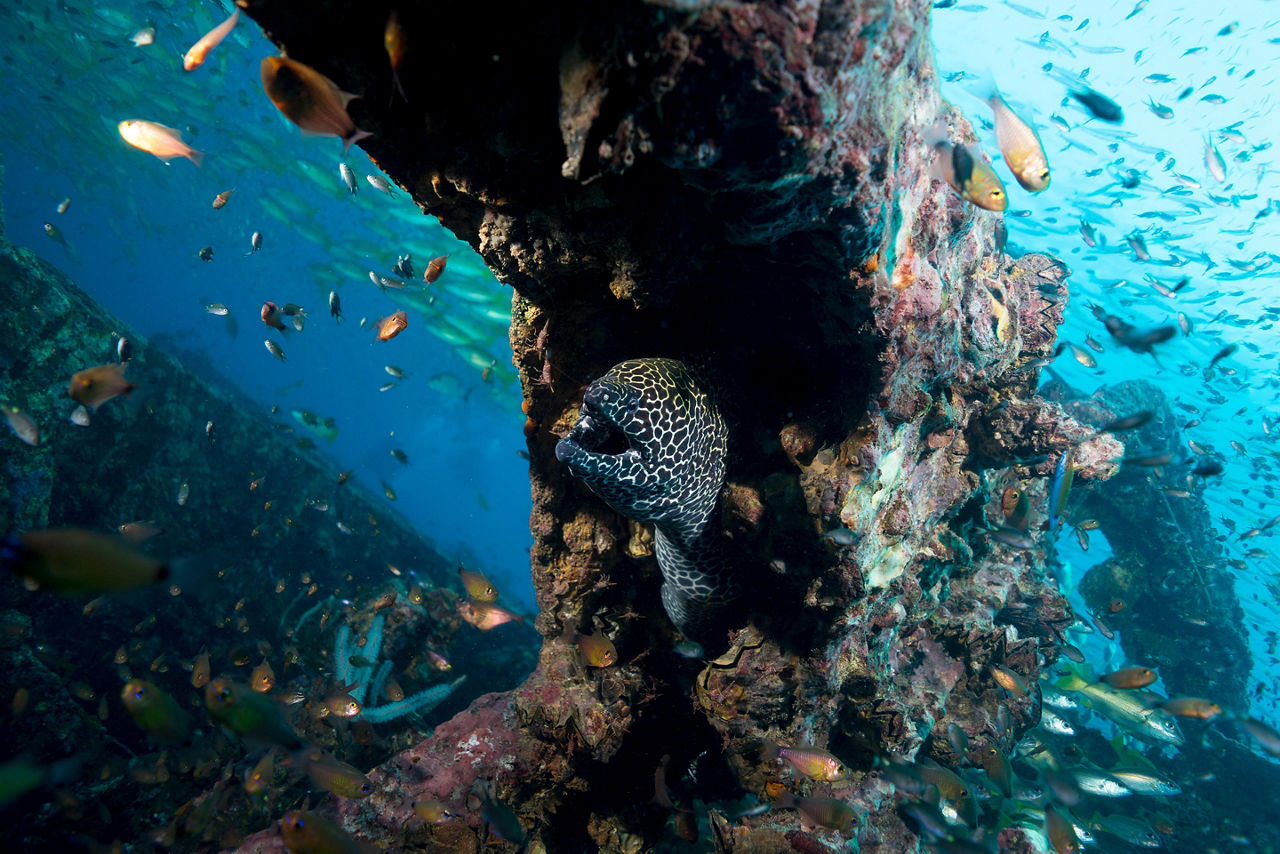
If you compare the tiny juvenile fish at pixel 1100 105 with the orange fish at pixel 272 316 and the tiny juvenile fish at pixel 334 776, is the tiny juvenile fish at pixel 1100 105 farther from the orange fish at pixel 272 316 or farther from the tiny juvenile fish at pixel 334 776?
the orange fish at pixel 272 316

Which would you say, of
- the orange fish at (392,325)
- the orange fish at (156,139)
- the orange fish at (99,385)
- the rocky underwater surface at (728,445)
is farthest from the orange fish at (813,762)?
the orange fish at (156,139)

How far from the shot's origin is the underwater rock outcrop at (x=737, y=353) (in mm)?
1991

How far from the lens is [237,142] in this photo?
18.7 m

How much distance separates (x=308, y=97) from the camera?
229 centimetres

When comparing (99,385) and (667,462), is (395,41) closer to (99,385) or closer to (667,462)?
(667,462)

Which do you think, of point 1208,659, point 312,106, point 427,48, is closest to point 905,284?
point 427,48

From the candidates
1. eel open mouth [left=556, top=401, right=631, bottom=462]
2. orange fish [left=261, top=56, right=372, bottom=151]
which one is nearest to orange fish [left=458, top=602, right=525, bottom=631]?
eel open mouth [left=556, top=401, right=631, bottom=462]

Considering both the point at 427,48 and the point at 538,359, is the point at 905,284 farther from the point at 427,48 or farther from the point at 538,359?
the point at 427,48

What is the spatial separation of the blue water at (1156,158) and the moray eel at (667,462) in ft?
36.6

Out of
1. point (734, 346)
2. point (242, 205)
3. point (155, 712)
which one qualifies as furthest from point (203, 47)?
point (242, 205)

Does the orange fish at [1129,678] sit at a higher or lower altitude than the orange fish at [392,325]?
higher

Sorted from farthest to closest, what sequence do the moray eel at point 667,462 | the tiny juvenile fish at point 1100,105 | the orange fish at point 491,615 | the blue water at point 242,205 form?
1. the blue water at point 242,205
2. the orange fish at point 491,615
3. the tiny juvenile fish at point 1100,105
4. the moray eel at point 667,462

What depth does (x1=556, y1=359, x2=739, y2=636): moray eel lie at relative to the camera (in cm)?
324

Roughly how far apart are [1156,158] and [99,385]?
69.1ft
